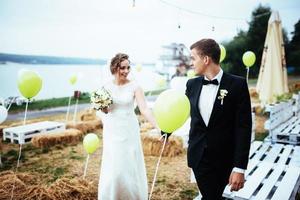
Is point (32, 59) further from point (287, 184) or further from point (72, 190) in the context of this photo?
point (287, 184)

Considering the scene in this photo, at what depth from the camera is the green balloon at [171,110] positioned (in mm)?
2602

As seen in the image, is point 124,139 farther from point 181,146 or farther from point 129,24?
point 129,24

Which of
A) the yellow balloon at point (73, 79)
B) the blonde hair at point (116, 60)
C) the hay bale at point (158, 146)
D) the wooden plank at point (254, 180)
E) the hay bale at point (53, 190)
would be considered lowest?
the hay bale at point (53, 190)

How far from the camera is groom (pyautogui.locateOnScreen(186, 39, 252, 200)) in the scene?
2283 mm

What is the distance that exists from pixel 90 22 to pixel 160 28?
9.42 meters

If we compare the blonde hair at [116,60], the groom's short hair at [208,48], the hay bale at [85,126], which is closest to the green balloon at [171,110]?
the groom's short hair at [208,48]

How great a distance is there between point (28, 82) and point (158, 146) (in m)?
3.17

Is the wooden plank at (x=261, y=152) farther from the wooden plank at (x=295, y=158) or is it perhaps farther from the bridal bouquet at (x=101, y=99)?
the bridal bouquet at (x=101, y=99)

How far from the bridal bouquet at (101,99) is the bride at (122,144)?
3.7 inches

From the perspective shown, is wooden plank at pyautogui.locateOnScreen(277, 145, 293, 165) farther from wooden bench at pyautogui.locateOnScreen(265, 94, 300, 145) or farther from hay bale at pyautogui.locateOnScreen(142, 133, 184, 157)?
hay bale at pyautogui.locateOnScreen(142, 133, 184, 157)

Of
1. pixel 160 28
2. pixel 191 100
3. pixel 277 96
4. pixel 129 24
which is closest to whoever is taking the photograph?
pixel 191 100

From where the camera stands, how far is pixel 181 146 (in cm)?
648

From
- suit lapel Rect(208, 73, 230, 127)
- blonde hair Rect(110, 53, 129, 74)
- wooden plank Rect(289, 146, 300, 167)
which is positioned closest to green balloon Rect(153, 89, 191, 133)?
suit lapel Rect(208, 73, 230, 127)

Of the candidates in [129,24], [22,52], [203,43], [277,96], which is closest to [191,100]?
[203,43]
